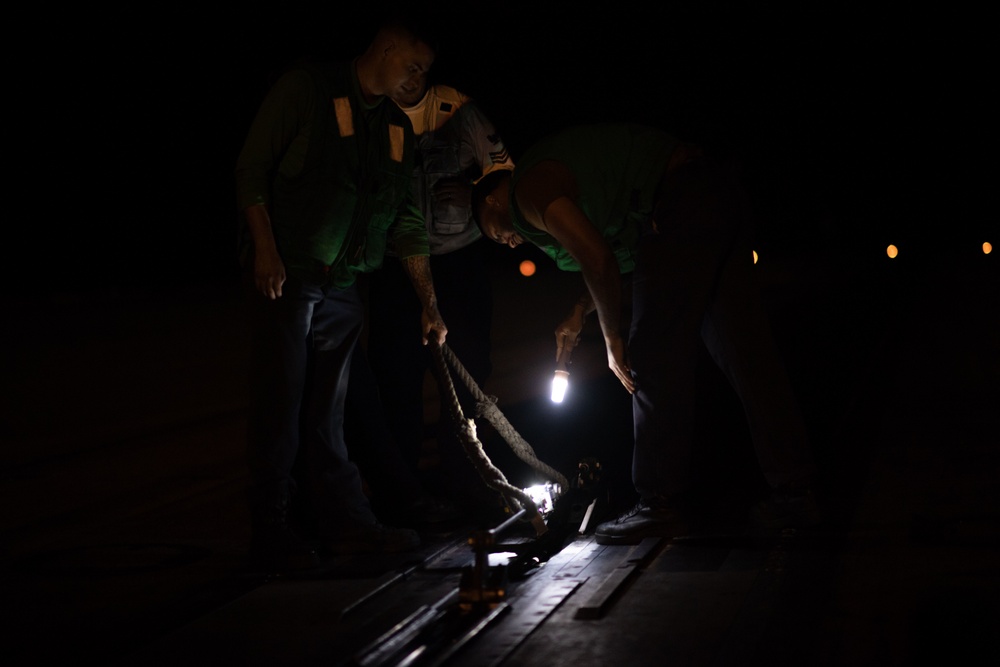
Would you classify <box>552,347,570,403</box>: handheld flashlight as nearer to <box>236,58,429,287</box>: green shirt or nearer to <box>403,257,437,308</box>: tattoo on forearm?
<box>403,257,437,308</box>: tattoo on forearm

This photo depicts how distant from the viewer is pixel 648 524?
17.2 feet

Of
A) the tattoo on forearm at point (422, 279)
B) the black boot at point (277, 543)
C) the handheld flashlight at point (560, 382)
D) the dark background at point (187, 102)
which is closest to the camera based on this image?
the black boot at point (277, 543)

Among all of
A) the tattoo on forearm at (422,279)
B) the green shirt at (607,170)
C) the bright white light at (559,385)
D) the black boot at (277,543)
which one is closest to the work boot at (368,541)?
the black boot at (277,543)

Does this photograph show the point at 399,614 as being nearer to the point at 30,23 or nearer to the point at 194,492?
the point at 194,492

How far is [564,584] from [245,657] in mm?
1177

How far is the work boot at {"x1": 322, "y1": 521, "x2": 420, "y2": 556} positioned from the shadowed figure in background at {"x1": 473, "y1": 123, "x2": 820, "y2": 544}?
777 mm

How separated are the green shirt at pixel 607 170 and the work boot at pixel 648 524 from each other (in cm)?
102

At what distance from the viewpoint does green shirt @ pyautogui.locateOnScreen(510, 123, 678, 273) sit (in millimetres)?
5219

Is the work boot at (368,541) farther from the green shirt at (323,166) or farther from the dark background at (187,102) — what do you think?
the dark background at (187,102)

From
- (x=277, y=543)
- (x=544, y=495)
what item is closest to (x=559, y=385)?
(x=544, y=495)

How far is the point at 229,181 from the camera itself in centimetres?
3288

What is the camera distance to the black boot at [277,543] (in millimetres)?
5023

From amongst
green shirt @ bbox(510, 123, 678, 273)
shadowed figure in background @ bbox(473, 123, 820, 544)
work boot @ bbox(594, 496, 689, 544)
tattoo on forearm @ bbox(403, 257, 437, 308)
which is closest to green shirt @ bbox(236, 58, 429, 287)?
tattoo on forearm @ bbox(403, 257, 437, 308)

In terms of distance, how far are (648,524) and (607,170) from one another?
143 cm
